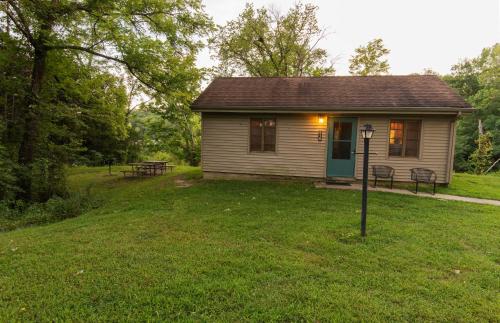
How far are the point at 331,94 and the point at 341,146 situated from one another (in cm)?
208

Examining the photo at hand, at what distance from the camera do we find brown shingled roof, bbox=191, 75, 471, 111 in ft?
26.8

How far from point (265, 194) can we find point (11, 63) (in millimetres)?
8532

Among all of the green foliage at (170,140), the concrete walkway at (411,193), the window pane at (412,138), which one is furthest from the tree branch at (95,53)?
the green foliage at (170,140)

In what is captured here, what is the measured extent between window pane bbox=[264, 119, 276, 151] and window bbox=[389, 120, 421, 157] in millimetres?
4094

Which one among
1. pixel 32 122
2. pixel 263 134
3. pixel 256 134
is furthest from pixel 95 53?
pixel 263 134

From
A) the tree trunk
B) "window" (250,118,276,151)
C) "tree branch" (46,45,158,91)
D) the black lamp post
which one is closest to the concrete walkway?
"window" (250,118,276,151)

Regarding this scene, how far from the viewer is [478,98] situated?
23047 mm

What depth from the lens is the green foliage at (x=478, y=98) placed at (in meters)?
21.8

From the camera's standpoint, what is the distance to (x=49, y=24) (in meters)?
6.94

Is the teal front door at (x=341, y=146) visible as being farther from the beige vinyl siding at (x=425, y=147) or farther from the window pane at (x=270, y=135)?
the window pane at (x=270, y=135)

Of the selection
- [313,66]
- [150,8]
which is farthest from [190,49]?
[313,66]

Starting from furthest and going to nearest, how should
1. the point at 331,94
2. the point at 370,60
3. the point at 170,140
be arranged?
the point at 370,60 < the point at 170,140 < the point at 331,94

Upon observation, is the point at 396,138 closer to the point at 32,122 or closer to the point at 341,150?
the point at 341,150

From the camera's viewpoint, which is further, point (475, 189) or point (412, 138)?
point (412, 138)
